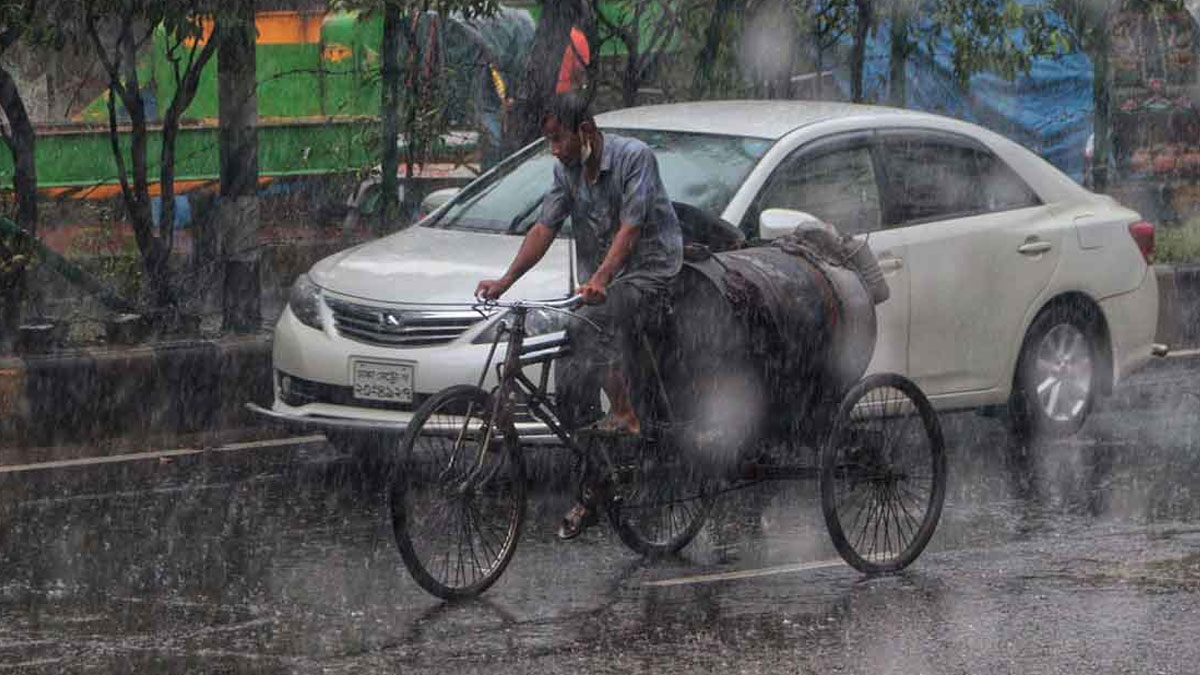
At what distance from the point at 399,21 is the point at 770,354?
6.01 metres

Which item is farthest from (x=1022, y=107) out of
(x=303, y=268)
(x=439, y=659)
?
(x=439, y=659)

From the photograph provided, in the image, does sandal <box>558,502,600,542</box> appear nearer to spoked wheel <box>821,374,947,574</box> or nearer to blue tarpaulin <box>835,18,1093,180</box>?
spoked wheel <box>821,374,947,574</box>

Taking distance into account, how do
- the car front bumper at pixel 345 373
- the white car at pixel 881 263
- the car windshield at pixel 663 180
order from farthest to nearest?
the car windshield at pixel 663 180, the white car at pixel 881 263, the car front bumper at pixel 345 373

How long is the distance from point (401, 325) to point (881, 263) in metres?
2.14

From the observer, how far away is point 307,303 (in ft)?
31.1

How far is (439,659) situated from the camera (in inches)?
257

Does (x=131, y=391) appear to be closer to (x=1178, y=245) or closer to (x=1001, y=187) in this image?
(x=1001, y=187)

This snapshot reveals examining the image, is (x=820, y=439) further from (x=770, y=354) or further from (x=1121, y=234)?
(x=1121, y=234)

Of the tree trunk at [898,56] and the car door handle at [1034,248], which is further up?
the tree trunk at [898,56]

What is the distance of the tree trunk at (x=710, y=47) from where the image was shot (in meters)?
14.4

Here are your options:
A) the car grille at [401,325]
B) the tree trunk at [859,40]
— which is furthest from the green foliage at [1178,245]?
the car grille at [401,325]

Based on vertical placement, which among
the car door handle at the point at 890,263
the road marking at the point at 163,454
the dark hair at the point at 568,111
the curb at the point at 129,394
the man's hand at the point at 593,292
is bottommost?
the road marking at the point at 163,454

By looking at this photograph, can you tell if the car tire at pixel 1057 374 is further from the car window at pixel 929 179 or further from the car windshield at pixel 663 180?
the car windshield at pixel 663 180

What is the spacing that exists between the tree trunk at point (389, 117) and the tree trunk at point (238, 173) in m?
0.99
